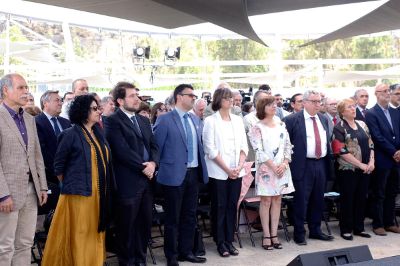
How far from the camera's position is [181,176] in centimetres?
473

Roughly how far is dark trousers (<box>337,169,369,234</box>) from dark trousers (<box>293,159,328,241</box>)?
26 centimetres

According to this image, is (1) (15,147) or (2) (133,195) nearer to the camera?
(1) (15,147)

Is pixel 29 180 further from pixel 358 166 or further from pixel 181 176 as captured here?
pixel 358 166

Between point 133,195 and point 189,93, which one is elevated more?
point 189,93

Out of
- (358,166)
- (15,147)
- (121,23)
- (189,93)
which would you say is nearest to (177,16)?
(189,93)

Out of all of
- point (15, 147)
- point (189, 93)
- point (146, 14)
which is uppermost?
point (146, 14)

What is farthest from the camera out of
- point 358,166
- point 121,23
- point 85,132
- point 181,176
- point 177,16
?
point 121,23

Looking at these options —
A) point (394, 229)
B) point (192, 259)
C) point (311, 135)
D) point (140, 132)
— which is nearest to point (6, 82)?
point (140, 132)

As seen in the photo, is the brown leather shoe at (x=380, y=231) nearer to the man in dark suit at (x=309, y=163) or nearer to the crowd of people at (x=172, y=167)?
the crowd of people at (x=172, y=167)

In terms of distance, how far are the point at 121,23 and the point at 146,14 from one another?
1436cm

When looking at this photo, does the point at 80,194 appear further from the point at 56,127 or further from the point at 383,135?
the point at 383,135

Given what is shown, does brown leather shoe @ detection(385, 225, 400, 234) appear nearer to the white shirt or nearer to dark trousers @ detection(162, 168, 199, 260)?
the white shirt

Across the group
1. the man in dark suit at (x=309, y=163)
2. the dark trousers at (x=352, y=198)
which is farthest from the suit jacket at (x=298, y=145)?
the dark trousers at (x=352, y=198)

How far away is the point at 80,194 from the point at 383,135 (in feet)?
12.5
